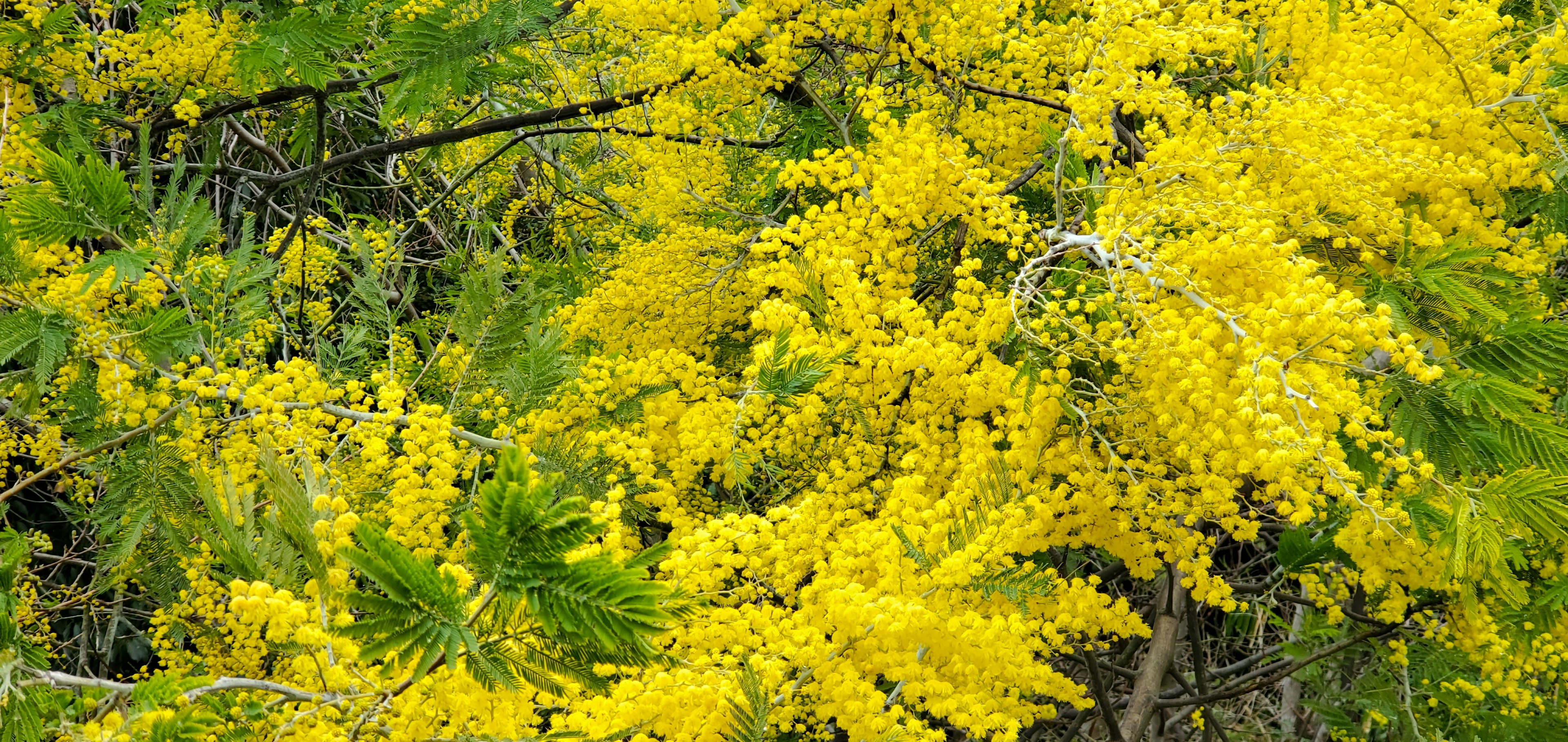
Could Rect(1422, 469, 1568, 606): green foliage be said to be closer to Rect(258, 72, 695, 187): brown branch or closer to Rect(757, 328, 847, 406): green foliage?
Rect(757, 328, 847, 406): green foliage

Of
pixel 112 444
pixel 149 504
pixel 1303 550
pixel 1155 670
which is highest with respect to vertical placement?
pixel 112 444

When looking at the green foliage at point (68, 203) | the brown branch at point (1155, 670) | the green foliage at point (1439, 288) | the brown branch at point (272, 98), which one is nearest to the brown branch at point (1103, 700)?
the brown branch at point (1155, 670)

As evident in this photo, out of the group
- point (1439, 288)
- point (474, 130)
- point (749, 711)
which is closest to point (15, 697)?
point (749, 711)

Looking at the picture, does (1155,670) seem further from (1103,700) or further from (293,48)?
(293,48)

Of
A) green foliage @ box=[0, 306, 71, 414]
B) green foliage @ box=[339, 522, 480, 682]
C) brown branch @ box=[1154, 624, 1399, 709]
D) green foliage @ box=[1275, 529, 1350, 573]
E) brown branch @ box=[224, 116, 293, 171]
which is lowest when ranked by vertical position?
brown branch @ box=[1154, 624, 1399, 709]

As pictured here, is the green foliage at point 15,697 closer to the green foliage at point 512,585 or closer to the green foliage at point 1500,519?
the green foliage at point 512,585

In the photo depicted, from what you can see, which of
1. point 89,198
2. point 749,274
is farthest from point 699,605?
point 89,198

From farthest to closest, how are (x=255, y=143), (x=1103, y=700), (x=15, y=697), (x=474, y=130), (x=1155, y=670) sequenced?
1. (x=255, y=143)
2. (x=474, y=130)
3. (x=1155, y=670)
4. (x=1103, y=700)
5. (x=15, y=697)

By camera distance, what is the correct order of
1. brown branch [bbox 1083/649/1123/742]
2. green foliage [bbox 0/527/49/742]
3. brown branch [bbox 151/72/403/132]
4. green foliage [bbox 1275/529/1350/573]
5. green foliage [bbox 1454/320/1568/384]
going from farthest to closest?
brown branch [bbox 151/72/403/132]
green foliage [bbox 1275/529/1350/573]
brown branch [bbox 1083/649/1123/742]
green foliage [bbox 1454/320/1568/384]
green foliage [bbox 0/527/49/742]

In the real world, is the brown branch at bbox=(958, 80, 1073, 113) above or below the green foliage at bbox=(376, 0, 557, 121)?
below

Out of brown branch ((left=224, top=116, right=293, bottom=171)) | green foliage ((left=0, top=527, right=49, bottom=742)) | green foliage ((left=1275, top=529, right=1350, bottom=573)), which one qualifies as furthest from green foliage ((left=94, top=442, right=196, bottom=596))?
green foliage ((left=1275, top=529, right=1350, bottom=573))

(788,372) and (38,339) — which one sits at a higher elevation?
(38,339)

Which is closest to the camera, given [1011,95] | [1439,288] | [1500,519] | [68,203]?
[1500,519]

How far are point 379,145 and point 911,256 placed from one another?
115 inches
